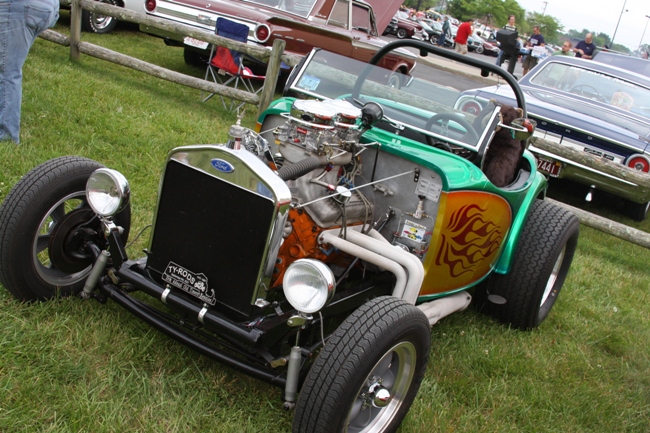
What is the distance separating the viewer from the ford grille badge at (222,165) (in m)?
2.62

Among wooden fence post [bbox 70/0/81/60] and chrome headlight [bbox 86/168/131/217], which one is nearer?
chrome headlight [bbox 86/168/131/217]

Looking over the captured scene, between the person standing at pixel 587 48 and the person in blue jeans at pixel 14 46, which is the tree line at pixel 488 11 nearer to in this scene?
the person standing at pixel 587 48

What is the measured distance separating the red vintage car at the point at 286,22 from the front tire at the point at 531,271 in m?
5.46

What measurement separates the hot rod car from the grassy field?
198 millimetres

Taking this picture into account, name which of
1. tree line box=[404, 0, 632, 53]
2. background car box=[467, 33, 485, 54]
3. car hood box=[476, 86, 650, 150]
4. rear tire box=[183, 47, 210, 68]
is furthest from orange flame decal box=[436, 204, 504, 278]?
tree line box=[404, 0, 632, 53]

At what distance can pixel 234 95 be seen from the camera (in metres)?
7.48

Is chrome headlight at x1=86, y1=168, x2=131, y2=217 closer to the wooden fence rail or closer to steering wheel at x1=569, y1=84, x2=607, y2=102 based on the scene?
the wooden fence rail

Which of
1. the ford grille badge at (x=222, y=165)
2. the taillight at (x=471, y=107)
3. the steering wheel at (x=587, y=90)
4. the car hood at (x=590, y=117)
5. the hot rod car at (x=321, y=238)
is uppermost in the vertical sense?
the steering wheel at (x=587, y=90)

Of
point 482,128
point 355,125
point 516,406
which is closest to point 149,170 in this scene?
point 355,125

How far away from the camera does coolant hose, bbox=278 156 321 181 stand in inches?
111

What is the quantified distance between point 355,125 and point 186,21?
6329 mm

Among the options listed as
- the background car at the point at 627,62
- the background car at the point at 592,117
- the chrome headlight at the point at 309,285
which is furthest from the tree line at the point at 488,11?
the chrome headlight at the point at 309,285

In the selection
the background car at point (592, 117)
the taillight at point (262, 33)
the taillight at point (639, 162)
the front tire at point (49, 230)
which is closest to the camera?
the front tire at point (49, 230)

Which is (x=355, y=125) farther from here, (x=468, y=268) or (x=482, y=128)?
(x=468, y=268)
